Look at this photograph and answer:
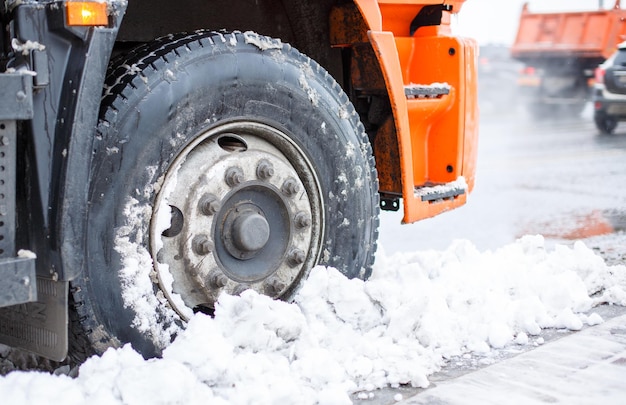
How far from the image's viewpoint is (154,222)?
281cm

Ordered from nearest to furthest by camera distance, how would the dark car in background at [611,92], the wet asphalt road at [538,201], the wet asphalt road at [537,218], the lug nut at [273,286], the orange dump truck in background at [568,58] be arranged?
the wet asphalt road at [537,218] → the lug nut at [273,286] → the wet asphalt road at [538,201] → the dark car in background at [611,92] → the orange dump truck in background at [568,58]

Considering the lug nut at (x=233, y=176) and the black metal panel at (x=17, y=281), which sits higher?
the lug nut at (x=233, y=176)

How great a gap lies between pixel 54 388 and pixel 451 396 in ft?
4.07

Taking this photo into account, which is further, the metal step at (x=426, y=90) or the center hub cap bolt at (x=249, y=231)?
the metal step at (x=426, y=90)

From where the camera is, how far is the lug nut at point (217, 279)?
117 inches

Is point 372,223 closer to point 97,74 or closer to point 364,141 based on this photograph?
point 364,141

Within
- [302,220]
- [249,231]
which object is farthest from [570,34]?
[249,231]

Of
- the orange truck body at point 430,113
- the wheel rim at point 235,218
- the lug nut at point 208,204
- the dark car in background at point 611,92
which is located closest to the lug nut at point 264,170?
the wheel rim at point 235,218

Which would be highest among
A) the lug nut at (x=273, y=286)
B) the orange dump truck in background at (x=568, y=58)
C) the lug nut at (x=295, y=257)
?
the lug nut at (x=295, y=257)

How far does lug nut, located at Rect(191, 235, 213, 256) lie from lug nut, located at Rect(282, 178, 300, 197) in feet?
1.28

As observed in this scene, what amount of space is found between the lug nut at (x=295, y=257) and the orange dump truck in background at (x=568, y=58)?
16.6 m

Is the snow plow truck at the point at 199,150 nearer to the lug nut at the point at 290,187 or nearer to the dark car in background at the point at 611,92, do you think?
the lug nut at the point at 290,187

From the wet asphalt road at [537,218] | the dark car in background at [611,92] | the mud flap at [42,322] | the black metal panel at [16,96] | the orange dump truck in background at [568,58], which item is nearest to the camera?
the black metal panel at [16,96]

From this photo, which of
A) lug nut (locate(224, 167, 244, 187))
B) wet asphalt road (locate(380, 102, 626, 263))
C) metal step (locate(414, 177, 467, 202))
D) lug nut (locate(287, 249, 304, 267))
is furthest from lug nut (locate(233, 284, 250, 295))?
wet asphalt road (locate(380, 102, 626, 263))
